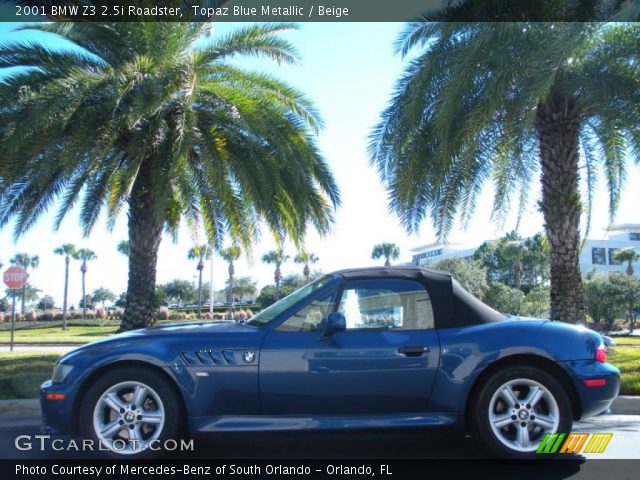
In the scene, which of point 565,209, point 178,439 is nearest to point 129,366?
point 178,439

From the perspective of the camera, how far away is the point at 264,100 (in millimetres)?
12172

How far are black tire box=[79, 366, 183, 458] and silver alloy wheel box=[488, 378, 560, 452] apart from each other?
8.30 feet

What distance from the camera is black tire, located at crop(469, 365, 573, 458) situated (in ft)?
16.0

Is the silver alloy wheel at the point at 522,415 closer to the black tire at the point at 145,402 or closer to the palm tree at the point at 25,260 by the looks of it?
the black tire at the point at 145,402

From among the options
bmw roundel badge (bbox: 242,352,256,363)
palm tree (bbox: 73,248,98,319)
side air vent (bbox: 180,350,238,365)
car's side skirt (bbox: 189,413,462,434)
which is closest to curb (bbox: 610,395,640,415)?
car's side skirt (bbox: 189,413,462,434)

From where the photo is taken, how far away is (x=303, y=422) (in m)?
4.80

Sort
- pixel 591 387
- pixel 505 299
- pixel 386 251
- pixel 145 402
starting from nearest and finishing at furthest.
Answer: pixel 145 402 < pixel 591 387 < pixel 505 299 < pixel 386 251

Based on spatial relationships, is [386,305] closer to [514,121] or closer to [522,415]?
[522,415]

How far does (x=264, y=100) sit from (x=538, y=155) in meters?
5.51

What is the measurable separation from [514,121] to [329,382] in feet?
22.8

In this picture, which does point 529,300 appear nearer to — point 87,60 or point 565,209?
point 565,209

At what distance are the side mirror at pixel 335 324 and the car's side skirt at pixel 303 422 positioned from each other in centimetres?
67

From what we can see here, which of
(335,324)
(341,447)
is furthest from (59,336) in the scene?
(335,324)

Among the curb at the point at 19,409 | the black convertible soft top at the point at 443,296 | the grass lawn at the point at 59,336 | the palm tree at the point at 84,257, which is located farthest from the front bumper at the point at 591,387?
the palm tree at the point at 84,257
